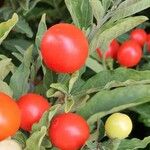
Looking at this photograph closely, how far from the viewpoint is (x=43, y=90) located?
4.34 ft

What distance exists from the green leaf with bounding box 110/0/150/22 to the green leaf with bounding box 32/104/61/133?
0.85 ft

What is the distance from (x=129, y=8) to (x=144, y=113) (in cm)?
60

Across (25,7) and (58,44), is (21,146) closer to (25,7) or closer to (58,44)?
(58,44)

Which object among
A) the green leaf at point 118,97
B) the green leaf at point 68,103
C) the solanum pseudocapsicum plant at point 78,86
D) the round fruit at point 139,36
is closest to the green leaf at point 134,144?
the solanum pseudocapsicum plant at point 78,86

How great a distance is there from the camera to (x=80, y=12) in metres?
1.22

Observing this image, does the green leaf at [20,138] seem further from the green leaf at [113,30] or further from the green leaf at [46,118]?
the green leaf at [113,30]

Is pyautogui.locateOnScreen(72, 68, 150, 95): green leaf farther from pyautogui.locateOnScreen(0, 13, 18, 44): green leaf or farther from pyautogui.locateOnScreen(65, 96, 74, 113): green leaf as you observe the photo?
pyautogui.locateOnScreen(0, 13, 18, 44): green leaf

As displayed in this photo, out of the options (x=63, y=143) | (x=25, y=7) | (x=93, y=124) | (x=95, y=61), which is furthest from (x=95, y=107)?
(x=25, y=7)

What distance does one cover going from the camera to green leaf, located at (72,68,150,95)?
1166mm

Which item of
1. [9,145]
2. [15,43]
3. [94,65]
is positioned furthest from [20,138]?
[15,43]

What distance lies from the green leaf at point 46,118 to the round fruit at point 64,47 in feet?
0.30

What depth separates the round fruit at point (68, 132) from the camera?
3.60 feet

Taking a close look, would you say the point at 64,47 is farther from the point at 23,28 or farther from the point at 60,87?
the point at 23,28

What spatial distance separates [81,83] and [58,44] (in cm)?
24
